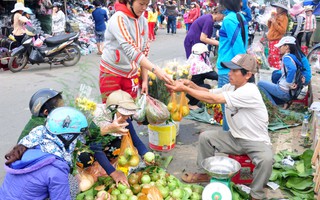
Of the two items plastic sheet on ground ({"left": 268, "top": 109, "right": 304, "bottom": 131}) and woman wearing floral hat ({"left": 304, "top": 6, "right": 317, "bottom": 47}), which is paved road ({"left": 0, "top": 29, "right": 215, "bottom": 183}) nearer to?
plastic sheet on ground ({"left": 268, "top": 109, "right": 304, "bottom": 131})

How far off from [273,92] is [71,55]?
18.4 ft

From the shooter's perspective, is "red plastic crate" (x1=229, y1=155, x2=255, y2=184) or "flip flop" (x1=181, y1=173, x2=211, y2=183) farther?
"flip flop" (x1=181, y1=173, x2=211, y2=183)

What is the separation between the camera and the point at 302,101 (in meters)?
5.96

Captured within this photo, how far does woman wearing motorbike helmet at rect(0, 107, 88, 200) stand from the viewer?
2.23m

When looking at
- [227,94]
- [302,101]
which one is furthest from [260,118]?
[302,101]

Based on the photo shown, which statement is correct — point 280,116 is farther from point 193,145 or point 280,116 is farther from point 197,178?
point 197,178

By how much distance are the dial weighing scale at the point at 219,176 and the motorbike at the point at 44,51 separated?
6599 mm

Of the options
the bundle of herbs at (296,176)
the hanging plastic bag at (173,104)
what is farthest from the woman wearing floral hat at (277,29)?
the hanging plastic bag at (173,104)

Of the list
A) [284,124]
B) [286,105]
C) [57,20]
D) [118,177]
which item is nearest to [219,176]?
[118,177]

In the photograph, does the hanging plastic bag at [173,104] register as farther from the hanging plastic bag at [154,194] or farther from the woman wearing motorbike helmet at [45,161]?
the woman wearing motorbike helmet at [45,161]

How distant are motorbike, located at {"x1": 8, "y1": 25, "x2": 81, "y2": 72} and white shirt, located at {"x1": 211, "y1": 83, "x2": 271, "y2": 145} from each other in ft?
21.4

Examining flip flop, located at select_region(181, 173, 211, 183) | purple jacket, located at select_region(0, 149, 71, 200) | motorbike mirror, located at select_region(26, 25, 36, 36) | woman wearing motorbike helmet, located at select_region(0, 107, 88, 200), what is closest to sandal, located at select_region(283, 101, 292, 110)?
flip flop, located at select_region(181, 173, 211, 183)

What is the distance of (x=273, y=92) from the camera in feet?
18.5

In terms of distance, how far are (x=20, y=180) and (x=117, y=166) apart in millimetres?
1244
